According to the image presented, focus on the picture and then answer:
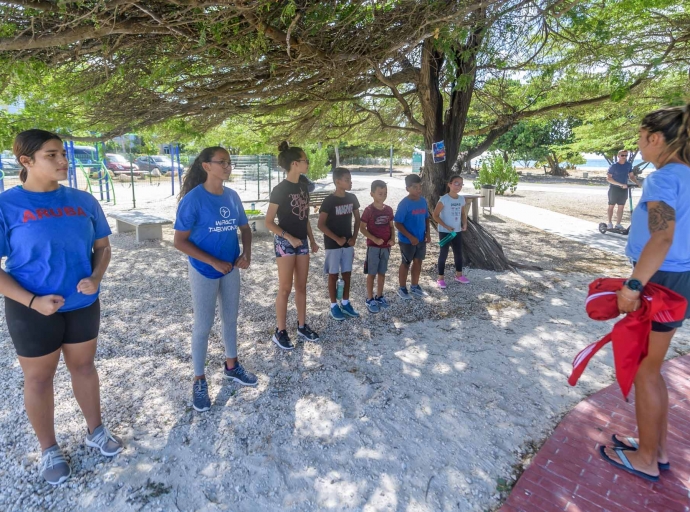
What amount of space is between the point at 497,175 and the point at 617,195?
887cm

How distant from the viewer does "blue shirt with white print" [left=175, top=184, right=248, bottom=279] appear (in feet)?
9.92

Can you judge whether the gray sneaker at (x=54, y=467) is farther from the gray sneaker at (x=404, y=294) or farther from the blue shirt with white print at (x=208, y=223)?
the gray sneaker at (x=404, y=294)

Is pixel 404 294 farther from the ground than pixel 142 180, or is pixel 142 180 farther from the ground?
pixel 142 180

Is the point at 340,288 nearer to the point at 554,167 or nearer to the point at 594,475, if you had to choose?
the point at 594,475

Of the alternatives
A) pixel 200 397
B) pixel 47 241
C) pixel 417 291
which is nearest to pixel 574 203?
pixel 417 291

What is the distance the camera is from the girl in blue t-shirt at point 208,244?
3025mm

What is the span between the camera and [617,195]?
1029 centimetres

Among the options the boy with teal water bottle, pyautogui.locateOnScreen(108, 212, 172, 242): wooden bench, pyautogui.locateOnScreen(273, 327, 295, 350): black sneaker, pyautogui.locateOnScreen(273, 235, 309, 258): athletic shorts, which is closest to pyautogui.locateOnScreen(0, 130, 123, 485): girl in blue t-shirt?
pyautogui.locateOnScreen(273, 235, 309, 258): athletic shorts

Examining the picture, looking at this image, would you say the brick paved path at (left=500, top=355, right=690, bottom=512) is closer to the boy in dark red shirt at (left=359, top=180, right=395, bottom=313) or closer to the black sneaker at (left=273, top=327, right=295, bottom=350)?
the black sneaker at (left=273, top=327, right=295, bottom=350)

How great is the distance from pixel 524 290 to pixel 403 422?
380cm

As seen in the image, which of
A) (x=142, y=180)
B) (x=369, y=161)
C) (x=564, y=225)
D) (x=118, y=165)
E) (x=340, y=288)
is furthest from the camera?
(x=369, y=161)

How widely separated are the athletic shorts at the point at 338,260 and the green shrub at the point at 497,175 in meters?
14.9

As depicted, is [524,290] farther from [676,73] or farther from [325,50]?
[676,73]

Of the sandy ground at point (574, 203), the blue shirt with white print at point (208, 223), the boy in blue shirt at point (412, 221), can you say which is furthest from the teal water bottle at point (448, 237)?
the sandy ground at point (574, 203)
